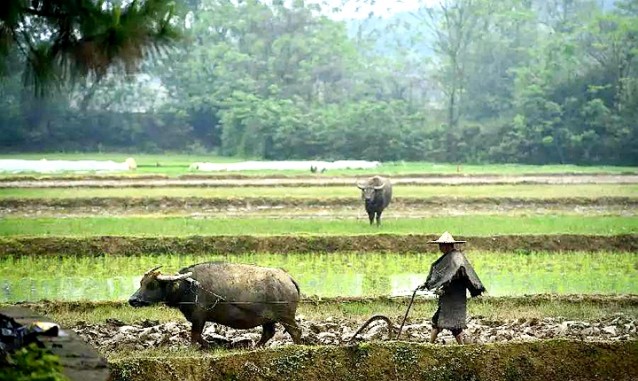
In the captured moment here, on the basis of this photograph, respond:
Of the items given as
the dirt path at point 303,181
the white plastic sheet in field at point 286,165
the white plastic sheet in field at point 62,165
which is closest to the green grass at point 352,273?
the dirt path at point 303,181

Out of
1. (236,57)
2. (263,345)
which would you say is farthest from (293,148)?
(263,345)

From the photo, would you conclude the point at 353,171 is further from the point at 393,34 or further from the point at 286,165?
the point at 393,34

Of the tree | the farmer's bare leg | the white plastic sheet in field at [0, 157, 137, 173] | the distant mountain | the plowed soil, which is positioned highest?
the distant mountain

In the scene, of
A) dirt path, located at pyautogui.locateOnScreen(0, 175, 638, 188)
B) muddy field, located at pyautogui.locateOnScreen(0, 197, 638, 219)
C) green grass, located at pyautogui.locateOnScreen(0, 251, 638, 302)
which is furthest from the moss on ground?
dirt path, located at pyautogui.locateOnScreen(0, 175, 638, 188)

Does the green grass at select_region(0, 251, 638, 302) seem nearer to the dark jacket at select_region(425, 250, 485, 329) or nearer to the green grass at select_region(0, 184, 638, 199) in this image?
the dark jacket at select_region(425, 250, 485, 329)

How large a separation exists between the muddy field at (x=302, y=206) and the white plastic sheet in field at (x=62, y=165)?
394cm

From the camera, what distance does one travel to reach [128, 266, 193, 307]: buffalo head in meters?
7.48

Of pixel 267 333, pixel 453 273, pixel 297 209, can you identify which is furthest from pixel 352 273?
pixel 297 209

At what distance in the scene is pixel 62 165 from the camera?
68.6 feet

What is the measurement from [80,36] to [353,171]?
16.7 m

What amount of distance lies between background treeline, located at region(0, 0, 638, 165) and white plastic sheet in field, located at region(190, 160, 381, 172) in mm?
802

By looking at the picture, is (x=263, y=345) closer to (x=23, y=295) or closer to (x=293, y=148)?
(x=23, y=295)

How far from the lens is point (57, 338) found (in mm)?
4777

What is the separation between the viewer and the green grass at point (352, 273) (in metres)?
10.1
